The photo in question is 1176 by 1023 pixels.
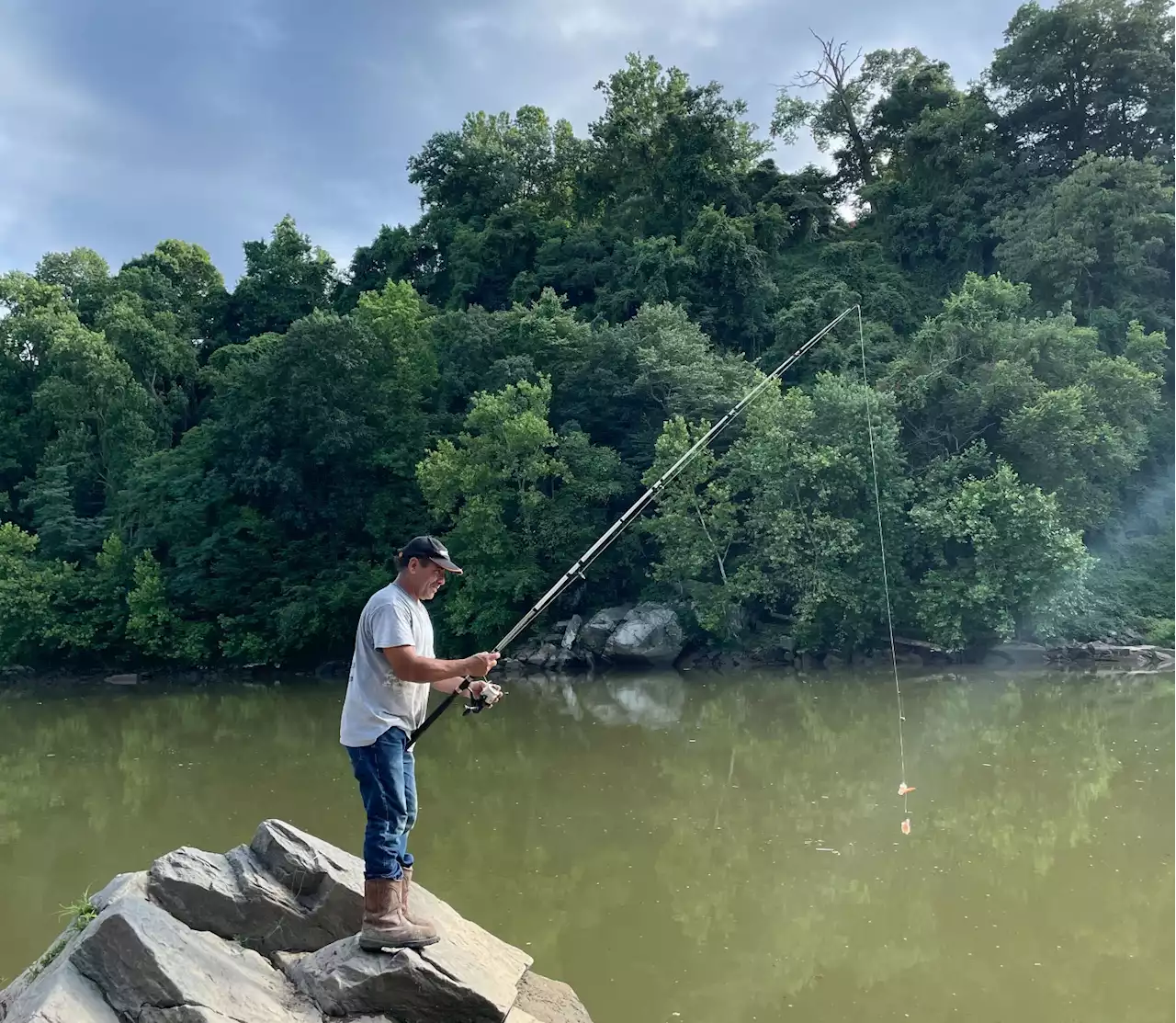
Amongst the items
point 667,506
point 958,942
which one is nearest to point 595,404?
point 667,506

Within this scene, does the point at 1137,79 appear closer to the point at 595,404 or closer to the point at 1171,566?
the point at 1171,566

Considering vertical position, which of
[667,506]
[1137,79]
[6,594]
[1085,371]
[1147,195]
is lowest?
[6,594]

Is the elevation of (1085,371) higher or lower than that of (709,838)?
higher

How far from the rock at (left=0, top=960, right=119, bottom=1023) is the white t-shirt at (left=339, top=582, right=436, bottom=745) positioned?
126 centimetres

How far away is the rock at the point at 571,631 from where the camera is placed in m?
21.5

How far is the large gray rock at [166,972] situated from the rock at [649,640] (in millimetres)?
16840

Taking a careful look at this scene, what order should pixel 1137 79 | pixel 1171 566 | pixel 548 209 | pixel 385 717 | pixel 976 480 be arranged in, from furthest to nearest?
pixel 548 209 → pixel 1137 79 → pixel 1171 566 → pixel 976 480 → pixel 385 717

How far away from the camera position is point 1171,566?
68.7 feet

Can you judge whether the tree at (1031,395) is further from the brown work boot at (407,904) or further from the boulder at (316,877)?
the brown work boot at (407,904)

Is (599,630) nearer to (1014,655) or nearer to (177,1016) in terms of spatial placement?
(1014,655)

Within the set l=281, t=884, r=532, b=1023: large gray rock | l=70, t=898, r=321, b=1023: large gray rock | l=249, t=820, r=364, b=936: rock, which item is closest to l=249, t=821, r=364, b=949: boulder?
l=249, t=820, r=364, b=936: rock

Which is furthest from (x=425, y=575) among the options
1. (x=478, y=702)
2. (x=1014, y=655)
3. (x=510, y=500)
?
(x=510, y=500)

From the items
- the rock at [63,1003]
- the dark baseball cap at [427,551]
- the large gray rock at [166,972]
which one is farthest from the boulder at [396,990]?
the dark baseball cap at [427,551]

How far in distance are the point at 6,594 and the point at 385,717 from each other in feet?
73.0
